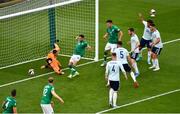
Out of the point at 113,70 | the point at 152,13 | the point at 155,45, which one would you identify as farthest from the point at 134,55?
the point at 152,13

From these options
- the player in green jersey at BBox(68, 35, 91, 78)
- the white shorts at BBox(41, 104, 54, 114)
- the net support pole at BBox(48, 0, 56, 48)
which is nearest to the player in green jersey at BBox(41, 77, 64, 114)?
the white shorts at BBox(41, 104, 54, 114)

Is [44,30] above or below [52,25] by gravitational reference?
below

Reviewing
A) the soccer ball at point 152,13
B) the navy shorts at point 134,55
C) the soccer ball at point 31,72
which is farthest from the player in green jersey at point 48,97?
A: the soccer ball at point 152,13

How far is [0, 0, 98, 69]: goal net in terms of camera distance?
31750mm

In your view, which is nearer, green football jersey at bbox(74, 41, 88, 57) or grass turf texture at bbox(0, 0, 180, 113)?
grass turf texture at bbox(0, 0, 180, 113)

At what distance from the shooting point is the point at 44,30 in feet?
114

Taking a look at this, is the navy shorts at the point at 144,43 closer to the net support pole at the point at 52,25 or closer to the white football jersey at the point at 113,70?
the net support pole at the point at 52,25

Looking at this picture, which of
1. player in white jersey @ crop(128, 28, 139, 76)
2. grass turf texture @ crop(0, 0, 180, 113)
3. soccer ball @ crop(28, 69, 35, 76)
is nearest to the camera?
grass turf texture @ crop(0, 0, 180, 113)

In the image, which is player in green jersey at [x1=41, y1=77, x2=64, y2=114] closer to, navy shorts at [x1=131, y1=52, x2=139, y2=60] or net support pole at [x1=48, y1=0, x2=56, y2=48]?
navy shorts at [x1=131, y1=52, x2=139, y2=60]

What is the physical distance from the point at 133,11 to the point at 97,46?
9650 millimetres

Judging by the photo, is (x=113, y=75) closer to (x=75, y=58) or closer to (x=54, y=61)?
(x=75, y=58)

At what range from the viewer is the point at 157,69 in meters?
29.6

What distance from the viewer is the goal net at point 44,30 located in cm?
3175


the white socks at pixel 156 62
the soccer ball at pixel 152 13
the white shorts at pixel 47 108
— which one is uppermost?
the soccer ball at pixel 152 13
